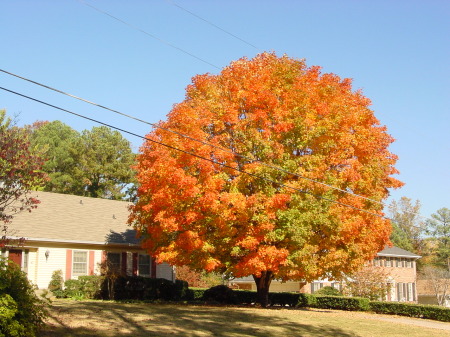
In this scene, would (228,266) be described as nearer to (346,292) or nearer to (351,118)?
(351,118)

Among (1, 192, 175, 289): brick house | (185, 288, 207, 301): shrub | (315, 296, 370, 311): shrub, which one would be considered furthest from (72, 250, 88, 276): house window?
(315, 296, 370, 311): shrub

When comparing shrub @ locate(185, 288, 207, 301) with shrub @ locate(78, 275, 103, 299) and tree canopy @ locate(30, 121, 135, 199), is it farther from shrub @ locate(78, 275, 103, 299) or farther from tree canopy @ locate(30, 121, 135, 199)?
tree canopy @ locate(30, 121, 135, 199)

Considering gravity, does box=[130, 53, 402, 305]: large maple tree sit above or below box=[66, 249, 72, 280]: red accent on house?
above

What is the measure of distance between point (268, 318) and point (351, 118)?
10604 mm

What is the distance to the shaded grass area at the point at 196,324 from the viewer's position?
14.8 metres

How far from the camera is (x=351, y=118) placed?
2502 cm

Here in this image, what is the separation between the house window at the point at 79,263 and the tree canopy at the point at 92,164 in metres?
29.6

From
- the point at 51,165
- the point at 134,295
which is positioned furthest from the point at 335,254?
the point at 51,165

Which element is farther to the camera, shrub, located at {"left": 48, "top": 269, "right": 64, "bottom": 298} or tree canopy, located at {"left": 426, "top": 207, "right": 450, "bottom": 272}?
tree canopy, located at {"left": 426, "top": 207, "right": 450, "bottom": 272}

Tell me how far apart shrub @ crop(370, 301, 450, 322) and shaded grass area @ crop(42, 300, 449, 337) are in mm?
9243

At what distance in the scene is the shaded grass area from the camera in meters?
14.8

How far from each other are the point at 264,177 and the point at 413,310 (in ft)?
55.0

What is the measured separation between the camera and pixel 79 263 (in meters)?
28.6

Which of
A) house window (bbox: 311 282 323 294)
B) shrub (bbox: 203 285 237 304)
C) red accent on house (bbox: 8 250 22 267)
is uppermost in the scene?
red accent on house (bbox: 8 250 22 267)
